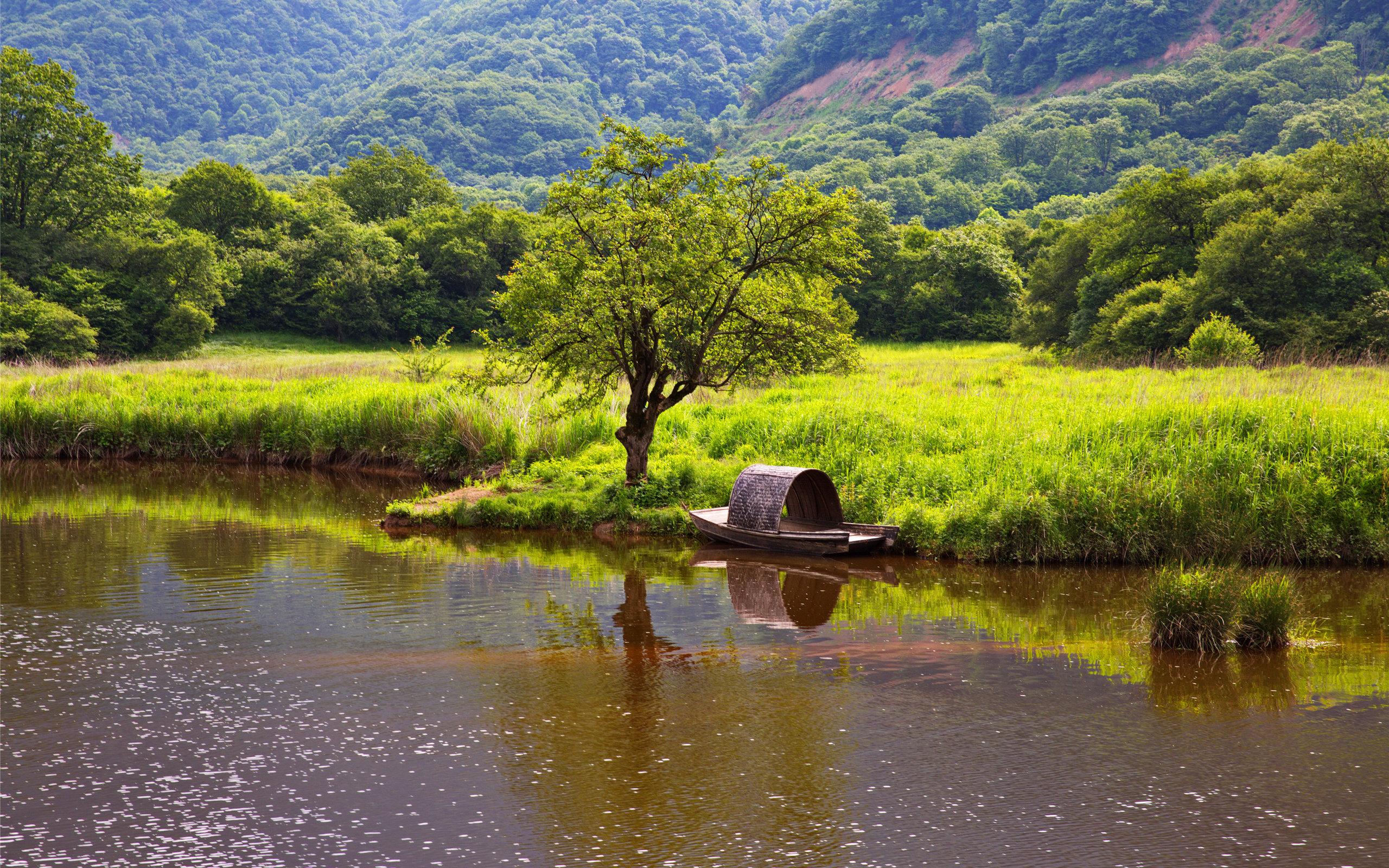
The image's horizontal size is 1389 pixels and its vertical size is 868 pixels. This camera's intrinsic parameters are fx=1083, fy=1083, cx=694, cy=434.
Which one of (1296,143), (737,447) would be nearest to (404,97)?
(1296,143)

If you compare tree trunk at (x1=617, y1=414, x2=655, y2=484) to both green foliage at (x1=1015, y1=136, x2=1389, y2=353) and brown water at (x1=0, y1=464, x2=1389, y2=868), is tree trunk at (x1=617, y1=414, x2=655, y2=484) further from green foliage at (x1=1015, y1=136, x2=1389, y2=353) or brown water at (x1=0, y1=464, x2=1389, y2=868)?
green foliage at (x1=1015, y1=136, x2=1389, y2=353)

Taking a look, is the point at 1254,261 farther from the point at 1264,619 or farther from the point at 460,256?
the point at 460,256

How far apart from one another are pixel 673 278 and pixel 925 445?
5954mm

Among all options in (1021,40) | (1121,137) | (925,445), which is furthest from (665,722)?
(1021,40)

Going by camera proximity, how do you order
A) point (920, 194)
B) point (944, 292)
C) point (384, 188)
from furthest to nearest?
point (920, 194) < point (384, 188) < point (944, 292)

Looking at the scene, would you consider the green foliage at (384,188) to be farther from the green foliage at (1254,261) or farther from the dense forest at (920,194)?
the green foliage at (1254,261)

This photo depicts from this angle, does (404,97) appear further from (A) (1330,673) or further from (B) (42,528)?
(A) (1330,673)

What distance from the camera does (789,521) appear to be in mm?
19203

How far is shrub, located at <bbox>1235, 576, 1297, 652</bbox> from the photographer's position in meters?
12.3

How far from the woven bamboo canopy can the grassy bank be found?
764 mm

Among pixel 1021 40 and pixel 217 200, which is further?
pixel 1021 40

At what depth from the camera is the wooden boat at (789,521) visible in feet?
58.0

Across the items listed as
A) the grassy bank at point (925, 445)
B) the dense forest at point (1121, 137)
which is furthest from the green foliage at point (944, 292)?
the dense forest at point (1121, 137)

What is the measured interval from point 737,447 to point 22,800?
16.0 m
